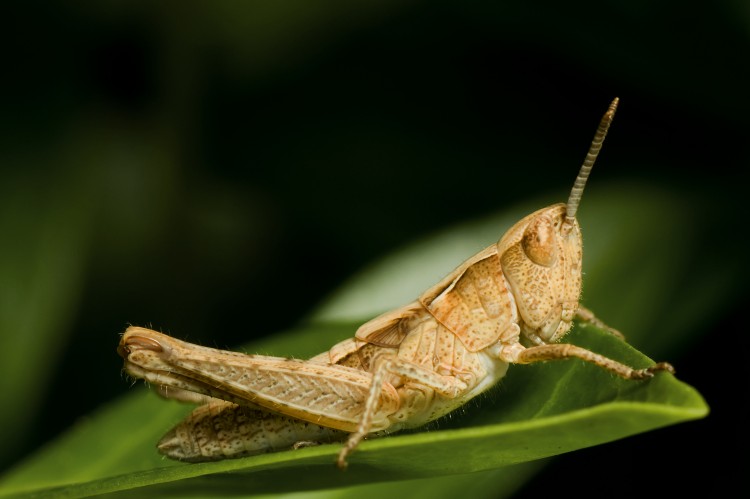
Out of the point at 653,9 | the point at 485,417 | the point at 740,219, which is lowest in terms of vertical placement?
the point at 485,417

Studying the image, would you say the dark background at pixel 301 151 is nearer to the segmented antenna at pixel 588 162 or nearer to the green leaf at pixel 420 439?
the green leaf at pixel 420 439

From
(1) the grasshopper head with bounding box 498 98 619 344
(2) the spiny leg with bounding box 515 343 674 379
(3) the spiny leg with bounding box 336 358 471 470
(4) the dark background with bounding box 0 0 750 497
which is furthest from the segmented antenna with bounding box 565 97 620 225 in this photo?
(4) the dark background with bounding box 0 0 750 497

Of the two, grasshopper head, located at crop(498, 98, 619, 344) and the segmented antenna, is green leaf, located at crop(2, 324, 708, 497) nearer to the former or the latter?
grasshopper head, located at crop(498, 98, 619, 344)

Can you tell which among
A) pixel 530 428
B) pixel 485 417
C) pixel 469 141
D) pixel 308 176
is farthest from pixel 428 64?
pixel 530 428

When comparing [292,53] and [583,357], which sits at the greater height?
[292,53]

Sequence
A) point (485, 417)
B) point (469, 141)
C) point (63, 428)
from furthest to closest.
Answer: point (469, 141) → point (63, 428) → point (485, 417)

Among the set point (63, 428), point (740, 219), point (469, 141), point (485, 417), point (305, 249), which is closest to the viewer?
point (485, 417)

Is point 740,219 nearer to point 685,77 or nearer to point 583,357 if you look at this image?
point 685,77
